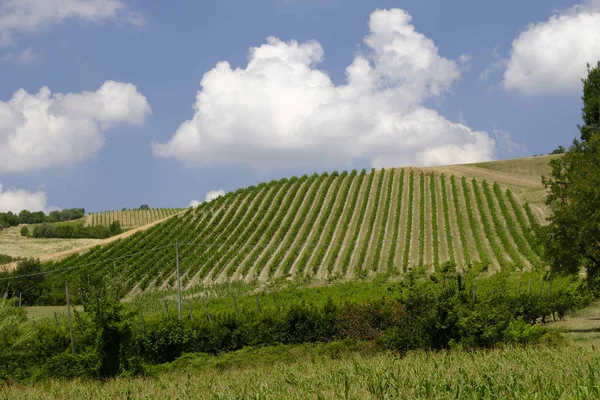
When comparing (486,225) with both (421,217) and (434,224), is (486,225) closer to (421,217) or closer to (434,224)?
(434,224)

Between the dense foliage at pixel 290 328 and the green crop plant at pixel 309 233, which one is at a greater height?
the green crop plant at pixel 309 233

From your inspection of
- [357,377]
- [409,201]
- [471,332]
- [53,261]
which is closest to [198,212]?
[53,261]

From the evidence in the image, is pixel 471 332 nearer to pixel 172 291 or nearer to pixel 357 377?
pixel 357 377

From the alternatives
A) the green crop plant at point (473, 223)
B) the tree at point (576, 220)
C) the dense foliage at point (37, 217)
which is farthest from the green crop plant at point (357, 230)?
the dense foliage at point (37, 217)

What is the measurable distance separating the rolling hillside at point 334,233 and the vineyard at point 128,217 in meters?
74.1

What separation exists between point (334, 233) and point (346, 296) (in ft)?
78.1

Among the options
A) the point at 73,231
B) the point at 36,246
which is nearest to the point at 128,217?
the point at 73,231

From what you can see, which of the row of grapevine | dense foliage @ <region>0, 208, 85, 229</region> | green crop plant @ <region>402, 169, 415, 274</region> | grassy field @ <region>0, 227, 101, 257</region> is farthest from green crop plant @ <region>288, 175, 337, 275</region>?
dense foliage @ <region>0, 208, 85, 229</region>

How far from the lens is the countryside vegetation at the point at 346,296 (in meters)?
9.65

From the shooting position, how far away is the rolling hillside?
5138cm

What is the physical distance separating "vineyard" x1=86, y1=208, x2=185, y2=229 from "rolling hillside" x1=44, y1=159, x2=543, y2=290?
243 ft

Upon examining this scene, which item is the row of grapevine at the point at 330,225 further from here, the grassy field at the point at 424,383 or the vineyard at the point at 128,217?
the vineyard at the point at 128,217

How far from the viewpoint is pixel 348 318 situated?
2347 centimetres

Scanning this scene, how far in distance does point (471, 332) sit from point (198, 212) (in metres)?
56.8
